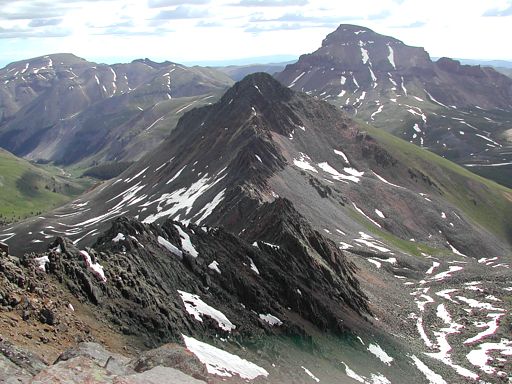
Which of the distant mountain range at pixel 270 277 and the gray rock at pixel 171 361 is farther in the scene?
the distant mountain range at pixel 270 277

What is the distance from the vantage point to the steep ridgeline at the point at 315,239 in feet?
199

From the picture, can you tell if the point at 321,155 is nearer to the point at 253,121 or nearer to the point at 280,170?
the point at 253,121

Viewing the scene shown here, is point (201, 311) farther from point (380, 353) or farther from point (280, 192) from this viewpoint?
point (280, 192)

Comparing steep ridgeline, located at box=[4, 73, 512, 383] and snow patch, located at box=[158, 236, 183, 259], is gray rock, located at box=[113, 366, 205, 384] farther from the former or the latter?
snow patch, located at box=[158, 236, 183, 259]

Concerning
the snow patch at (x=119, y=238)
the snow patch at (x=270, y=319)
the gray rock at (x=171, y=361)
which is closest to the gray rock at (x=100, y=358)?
the gray rock at (x=171, y=361)

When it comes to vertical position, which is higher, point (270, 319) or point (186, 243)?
point (186, 243)

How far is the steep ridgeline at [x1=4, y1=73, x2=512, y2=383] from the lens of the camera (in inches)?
2389

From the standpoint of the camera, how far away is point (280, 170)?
488ft

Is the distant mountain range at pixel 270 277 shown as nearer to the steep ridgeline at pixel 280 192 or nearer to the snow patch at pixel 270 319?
the snow patch at pixel 270 319

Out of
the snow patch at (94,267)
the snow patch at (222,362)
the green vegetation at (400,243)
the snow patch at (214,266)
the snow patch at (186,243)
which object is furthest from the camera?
the green vegetation at (400,243)

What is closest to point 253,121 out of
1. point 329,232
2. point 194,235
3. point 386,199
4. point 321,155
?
point 321,155

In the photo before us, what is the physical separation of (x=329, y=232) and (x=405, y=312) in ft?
134

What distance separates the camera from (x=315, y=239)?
92.4 m

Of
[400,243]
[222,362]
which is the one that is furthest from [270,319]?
[400,243]
